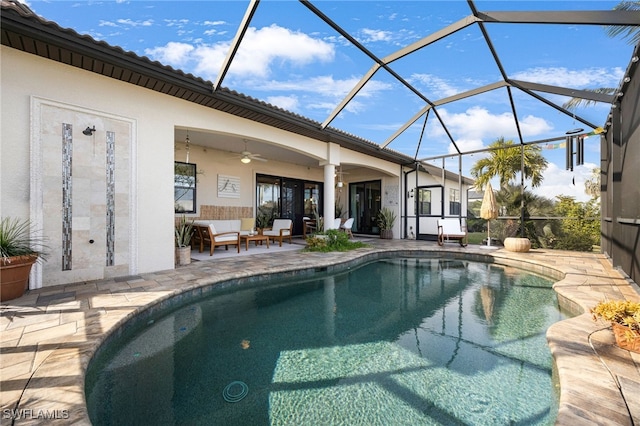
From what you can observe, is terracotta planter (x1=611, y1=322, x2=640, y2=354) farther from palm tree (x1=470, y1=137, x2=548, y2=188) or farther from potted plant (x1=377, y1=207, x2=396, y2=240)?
palm tree (x1=470, y1=137, x2=548, y2=188)

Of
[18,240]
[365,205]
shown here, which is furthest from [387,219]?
[18,240]

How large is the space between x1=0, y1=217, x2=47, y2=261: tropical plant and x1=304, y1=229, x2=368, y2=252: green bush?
18.6ft

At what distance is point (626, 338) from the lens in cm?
233

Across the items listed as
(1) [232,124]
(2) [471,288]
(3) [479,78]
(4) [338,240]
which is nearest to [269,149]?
(1) [232,124]

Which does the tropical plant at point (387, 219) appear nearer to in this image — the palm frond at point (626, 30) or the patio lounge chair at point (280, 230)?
the patio lounge chair at point (280, 230)

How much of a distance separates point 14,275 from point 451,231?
1044 centimetres

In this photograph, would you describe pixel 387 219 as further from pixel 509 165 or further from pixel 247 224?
pixel 509 165

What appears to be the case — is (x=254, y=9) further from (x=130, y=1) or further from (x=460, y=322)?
(x=460, y=322)

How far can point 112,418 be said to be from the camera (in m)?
1.92

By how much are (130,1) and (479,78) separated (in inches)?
306

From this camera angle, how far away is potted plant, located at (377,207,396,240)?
12.0 m

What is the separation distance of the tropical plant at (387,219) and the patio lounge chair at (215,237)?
6740 mm

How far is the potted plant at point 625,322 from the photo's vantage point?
2299mm

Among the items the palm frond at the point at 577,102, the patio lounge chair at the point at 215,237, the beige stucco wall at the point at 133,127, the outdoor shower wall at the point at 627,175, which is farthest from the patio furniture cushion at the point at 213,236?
the palm frond at the point at 577,102
